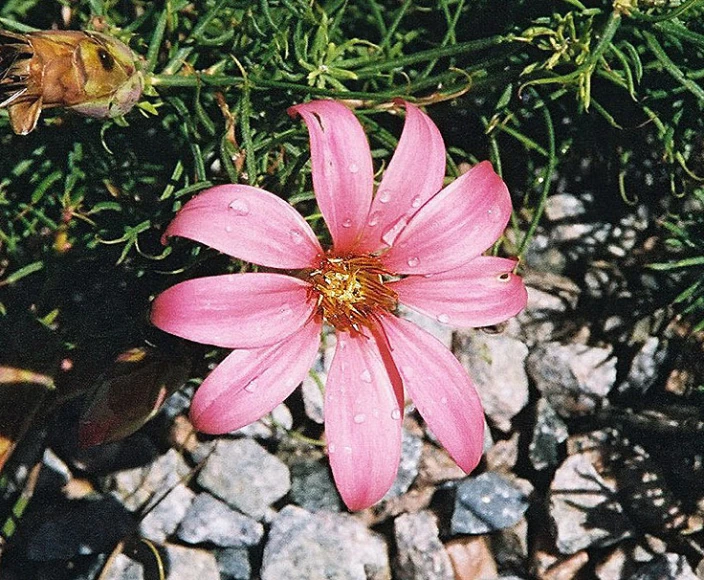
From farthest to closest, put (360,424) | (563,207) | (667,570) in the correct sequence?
(563,207) < (667,570) < (360,424)

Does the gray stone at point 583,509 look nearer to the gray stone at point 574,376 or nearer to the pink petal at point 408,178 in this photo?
the gray stone at point 574,376

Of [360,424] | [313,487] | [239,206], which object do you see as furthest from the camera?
[313,487]

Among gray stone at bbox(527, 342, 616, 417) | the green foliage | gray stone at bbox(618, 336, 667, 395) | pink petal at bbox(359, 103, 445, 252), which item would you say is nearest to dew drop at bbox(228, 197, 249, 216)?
pink petal at bbox(359, 103, 445, 252)

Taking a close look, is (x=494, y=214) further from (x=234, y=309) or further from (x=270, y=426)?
(x=270, y=426)

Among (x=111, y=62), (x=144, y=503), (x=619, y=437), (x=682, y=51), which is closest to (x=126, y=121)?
(x=111, y=62)

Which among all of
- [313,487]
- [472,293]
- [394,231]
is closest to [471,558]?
[313,487]

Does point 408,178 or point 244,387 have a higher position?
point 408,178

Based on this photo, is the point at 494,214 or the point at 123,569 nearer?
the point at 494,214
